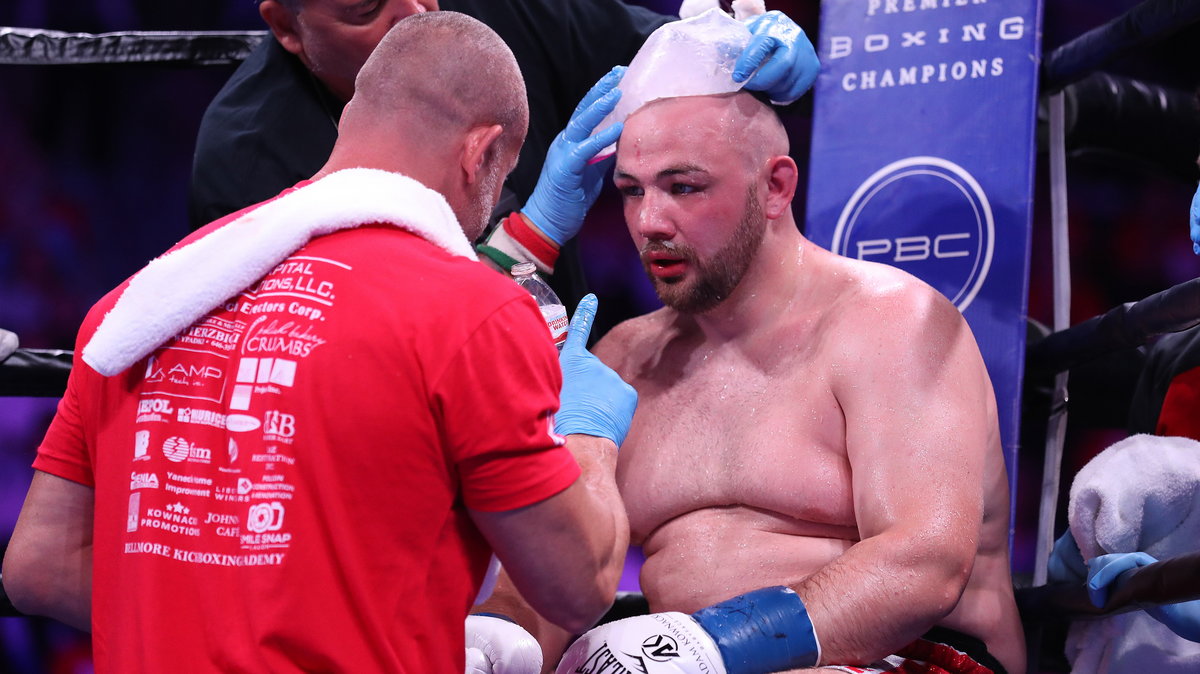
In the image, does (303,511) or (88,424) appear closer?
(303,511)

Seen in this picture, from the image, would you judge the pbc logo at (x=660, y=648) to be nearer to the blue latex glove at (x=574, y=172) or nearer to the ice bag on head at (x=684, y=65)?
the blue latex glove at (x=574, y=172)

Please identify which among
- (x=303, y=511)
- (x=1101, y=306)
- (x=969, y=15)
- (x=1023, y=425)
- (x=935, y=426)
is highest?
(x=969, y=15)

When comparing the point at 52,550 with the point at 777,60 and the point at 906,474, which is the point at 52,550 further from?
the point at 777,60

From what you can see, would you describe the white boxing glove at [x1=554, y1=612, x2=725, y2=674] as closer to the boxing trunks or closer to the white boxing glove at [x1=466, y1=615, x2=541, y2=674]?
the white boxing glove at [x1=466, y1=615, x2=541, y2=674]

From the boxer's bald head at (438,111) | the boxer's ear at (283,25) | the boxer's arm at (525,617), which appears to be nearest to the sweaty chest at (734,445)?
the boxer's arm at (525,617)

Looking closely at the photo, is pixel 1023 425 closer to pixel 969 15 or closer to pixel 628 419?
pixel 969 15

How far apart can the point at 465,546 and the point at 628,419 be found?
386mm

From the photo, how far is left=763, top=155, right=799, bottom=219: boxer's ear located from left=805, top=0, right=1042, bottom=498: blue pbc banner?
0.97 feet

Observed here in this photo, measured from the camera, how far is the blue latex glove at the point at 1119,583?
1465 mm

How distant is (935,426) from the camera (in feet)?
5.43

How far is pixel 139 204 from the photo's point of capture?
2809mm

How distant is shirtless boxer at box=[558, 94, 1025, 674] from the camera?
156cm

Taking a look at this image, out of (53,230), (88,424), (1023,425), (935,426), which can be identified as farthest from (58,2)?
(1023,425)

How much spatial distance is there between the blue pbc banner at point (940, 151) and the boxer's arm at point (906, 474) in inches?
13.1
